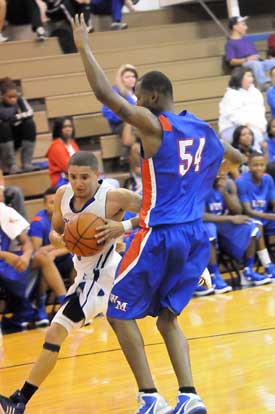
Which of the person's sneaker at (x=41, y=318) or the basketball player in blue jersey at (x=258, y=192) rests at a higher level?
the basketball player in blue jersey at (x=258, y=192)

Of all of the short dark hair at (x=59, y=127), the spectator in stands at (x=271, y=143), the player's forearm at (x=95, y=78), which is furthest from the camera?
the spectator in stands at (x=271, y=143)

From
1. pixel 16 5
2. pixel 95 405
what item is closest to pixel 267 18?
pixel 16 5

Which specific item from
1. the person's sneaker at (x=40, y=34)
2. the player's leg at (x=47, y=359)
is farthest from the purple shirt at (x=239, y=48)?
the player's leg at (x=47, y=359)

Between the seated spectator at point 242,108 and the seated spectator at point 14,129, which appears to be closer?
the seated spectator at point 14,129

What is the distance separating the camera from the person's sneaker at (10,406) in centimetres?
493

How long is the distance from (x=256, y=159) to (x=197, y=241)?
5.09m

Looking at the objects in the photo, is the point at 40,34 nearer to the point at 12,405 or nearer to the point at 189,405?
the point at 12,405

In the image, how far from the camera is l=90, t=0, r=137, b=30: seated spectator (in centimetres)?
1274

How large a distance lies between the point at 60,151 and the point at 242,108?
2.44 meters

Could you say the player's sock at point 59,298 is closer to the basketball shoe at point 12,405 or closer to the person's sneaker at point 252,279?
the person's sneaker at point 252,279

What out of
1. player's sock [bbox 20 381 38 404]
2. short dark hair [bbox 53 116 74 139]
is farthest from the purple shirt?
player's sock [bbox 20 381 38 404]

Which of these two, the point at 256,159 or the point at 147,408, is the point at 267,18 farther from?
the point at 147,408

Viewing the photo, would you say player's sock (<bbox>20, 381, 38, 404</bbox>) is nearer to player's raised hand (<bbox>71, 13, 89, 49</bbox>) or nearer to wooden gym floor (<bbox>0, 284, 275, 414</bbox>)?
wooden gym floor (<bbox>0, 284, 275, 414</bbox>)

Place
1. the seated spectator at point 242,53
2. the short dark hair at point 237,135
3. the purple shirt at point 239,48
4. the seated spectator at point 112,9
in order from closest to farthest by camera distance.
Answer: the short dark hair at point 237,135 < the seated spectator at point 242,53 < the purple shirt at point 239,48 < the seated spectator at point 112,9
